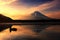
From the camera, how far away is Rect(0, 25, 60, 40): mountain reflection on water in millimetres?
2672

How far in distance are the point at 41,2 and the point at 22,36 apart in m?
0.64

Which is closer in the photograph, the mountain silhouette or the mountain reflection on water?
the mountain reflection on water

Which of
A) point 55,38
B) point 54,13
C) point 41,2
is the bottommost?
point 55,38

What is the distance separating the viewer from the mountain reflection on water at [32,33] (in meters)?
2.67

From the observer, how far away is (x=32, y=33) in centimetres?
279

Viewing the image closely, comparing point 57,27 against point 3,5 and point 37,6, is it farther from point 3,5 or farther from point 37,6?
point 3,5

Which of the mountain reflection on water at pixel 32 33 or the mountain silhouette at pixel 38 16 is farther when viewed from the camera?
the mountain silhouette at pixel 38 16

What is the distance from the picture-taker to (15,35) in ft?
8.97

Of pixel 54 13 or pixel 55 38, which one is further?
pixel 54 13

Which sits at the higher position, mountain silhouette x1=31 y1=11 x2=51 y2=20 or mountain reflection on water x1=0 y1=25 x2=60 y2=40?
mountain silhouette x1=31 y1=11 x2=51 y2=20

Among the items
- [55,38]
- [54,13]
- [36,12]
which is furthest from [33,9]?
[55,38]

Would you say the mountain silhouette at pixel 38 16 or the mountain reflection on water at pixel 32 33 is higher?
the mountain silhouette at pixel 38 16

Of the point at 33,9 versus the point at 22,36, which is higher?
the point at 33,9

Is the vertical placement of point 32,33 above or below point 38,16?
below
